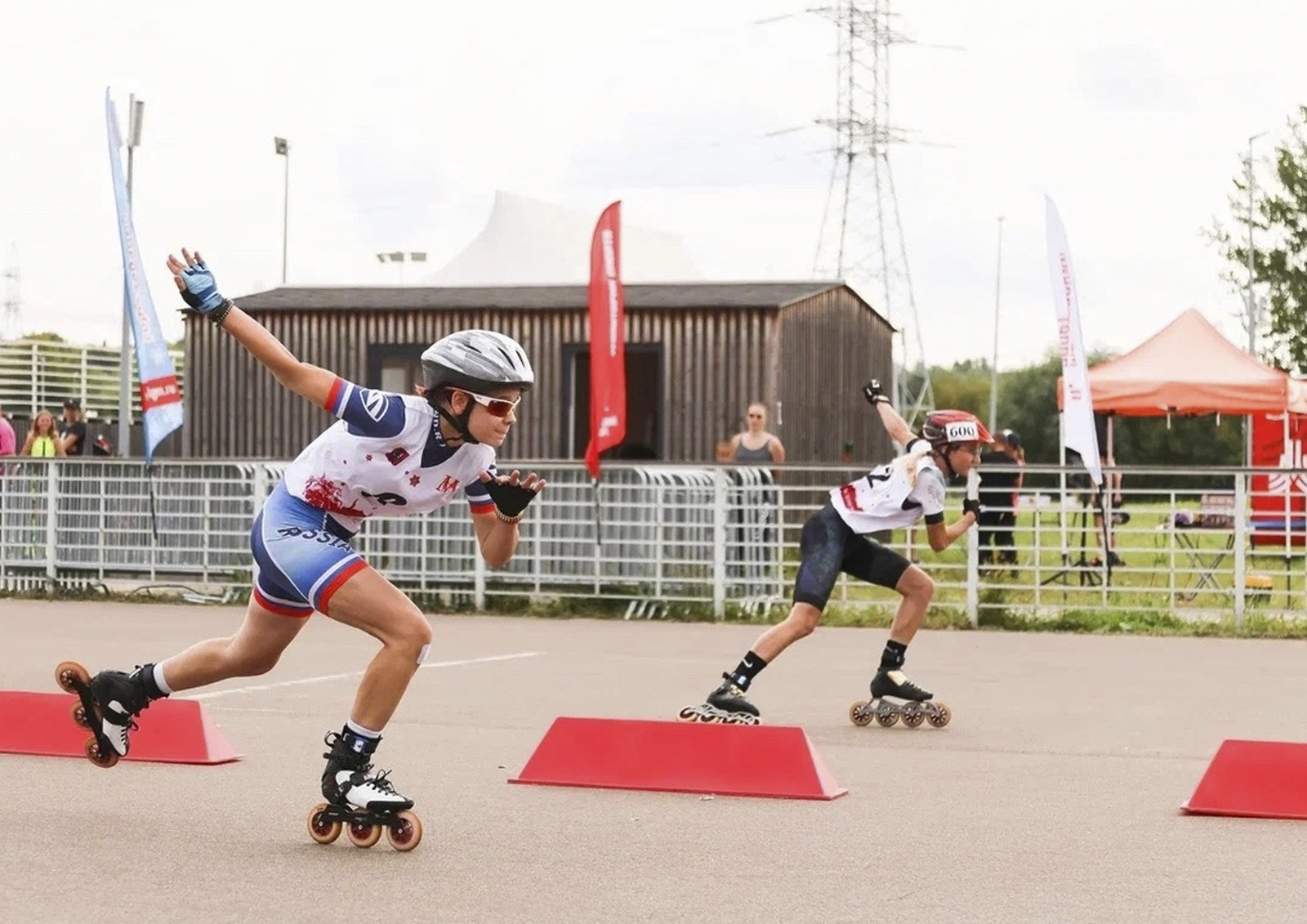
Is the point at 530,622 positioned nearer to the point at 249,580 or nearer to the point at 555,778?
the point at 249,580

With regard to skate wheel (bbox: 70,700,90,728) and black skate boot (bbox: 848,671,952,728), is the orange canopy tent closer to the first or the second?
black skate boot (bbox: 848,671,952,728)

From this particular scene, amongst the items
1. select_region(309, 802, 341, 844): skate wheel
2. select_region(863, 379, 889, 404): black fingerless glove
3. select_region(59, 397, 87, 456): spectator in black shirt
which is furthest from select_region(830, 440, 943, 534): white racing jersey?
select_region(59, 397, 87, 456): spectator in black shirt

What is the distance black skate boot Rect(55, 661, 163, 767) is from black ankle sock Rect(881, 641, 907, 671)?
4.67 metres

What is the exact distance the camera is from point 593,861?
6.95 meters

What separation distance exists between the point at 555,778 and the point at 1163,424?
223ft

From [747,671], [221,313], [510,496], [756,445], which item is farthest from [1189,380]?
[221,313]

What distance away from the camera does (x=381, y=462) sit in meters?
7.09

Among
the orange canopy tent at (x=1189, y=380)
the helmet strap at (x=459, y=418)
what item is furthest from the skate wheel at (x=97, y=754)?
the orange canopy tent at (x=1189, y=380)

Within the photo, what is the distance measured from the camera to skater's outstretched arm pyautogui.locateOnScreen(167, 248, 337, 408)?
22.5ft

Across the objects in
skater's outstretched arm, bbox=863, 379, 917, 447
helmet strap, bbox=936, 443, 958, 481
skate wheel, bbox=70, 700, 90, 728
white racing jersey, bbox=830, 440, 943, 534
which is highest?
skater's outstretched arm, bbox=863, 379, 917, 447

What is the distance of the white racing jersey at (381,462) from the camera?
6.95 meters

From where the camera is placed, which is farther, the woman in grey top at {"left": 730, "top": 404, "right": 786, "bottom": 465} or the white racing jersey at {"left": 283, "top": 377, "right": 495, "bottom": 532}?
the woman in grey top at {"left": 730, "top": 404, "right": 786, "bottom": 465}

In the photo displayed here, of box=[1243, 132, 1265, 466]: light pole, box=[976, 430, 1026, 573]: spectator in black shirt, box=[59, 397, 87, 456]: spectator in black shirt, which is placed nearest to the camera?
box=[976, 430, 1026, 573]: spectator in black shirt

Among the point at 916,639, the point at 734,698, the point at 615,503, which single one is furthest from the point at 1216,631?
the point at 734,698
